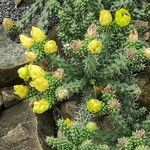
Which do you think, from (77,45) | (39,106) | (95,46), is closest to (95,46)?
(95,46)

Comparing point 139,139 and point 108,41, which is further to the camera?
point 108,41

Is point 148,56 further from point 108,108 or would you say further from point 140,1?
point 140,1

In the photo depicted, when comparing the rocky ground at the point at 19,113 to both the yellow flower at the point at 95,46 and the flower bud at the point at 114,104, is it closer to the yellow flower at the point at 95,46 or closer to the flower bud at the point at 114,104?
the flower bud at the point at 114,104

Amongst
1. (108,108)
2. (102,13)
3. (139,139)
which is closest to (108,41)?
(102,13)

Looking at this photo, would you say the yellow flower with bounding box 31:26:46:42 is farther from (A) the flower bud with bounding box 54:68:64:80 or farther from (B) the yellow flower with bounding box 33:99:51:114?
(B) the yellow flower with bounding box 33:99:51:114

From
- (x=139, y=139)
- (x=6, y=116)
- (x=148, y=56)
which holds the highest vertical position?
(x=148, y=56)

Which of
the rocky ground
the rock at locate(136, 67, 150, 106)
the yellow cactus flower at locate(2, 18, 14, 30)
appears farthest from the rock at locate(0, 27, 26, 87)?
the rock at locate(136, 67, 150, 106)

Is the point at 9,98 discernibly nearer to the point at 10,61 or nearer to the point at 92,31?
the point at 10,61
